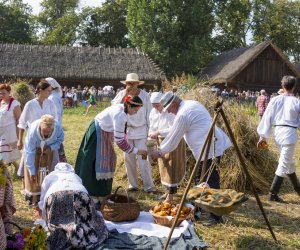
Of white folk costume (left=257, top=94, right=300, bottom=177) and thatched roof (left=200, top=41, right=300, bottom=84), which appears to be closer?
white folk costume (left=257, top=94, right=300, bottom=177)

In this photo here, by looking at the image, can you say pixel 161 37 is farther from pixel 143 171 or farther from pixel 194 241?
pixel 194 241

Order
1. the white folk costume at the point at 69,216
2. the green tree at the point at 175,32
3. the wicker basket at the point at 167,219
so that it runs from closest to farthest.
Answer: the white folk costume at the point at 69,216, the wicker basket at the point at 167,219, the green tree at the point at 175,32

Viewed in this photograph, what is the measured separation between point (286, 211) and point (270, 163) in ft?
5.03

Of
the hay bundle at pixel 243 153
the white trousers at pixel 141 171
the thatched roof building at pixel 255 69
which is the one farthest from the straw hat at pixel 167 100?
the thatched roof building at pixel 255 69

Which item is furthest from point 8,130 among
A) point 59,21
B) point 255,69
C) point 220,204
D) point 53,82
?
point 59,21

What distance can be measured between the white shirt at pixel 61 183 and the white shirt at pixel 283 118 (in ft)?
9.75

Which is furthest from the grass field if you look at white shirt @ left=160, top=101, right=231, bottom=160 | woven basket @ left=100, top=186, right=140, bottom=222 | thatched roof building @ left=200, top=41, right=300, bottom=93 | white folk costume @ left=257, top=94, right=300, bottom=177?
thatched roof building @ left=200, top=41, right=300, bottom=93

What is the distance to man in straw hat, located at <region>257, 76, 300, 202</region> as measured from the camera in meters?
5.98

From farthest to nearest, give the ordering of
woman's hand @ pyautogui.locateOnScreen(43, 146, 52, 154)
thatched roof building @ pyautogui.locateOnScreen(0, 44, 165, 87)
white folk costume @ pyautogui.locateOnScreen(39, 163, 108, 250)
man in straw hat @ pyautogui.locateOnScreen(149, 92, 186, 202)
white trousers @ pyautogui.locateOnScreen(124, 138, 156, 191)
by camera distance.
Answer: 1. thatched roof building @ pyautogui.locateOnScreen(0, 44, 165, 87)
2. white trousers @ pyautogui.locateOnScreen(124, 138, 156, 191)
3. man in straw hat @ pyautogui.locateOnScreen(149, 92, 186, 202)
4. woman's hand @ pyautogui.locateOnScreen(43, 146, 52, 154)
5. white folk costume @ pyautogui.locateOnScreen(39, 163, 108, 250)

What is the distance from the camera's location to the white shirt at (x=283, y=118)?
19.6 feet

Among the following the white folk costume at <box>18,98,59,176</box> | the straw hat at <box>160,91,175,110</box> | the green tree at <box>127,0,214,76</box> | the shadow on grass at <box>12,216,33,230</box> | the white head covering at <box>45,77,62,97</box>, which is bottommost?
the shadow on grass at <box>12,216,33,230</box>

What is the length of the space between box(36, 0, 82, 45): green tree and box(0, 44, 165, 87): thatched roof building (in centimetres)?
1295

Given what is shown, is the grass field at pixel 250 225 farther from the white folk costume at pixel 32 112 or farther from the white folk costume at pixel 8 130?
the white folk costume at pixel 32 112

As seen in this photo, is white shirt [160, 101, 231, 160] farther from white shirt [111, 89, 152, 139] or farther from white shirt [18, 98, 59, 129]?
white shirt [18, 98, 59, 129]
